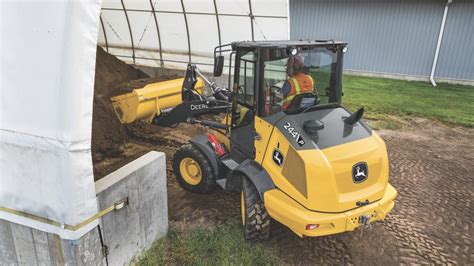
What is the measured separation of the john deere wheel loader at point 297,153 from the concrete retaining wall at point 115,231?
1.04 metres

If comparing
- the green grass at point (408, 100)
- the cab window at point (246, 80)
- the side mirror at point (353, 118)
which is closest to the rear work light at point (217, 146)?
the cab window at point (246, 80)

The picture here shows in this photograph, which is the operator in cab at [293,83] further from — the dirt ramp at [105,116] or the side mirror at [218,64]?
the dirt ramp at [105,116]

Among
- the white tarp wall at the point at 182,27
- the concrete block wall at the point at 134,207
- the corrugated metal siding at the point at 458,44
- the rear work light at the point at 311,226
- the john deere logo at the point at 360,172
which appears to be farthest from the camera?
the corrugated metal siding at the point at 458,44

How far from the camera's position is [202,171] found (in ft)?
16.9

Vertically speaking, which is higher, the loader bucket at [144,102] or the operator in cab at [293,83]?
the operator in cab at [293,83]

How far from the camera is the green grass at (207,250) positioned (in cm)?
398

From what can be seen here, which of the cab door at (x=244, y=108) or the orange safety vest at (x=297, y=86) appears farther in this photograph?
the cab door at (x=244, y=108)

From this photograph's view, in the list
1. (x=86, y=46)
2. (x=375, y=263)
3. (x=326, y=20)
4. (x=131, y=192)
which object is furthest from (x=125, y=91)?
(x=326, y=20)

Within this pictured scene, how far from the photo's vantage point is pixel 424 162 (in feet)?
22.8

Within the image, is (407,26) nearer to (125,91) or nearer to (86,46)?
(125,91)

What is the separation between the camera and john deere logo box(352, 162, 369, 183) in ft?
12.4

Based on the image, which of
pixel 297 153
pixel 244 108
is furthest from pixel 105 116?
pixel 297 153

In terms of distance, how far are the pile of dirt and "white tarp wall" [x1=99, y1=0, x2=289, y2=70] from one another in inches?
43.4

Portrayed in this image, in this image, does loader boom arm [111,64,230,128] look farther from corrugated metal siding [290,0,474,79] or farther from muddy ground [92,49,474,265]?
corrugated metal siding [290,0,474,79]
